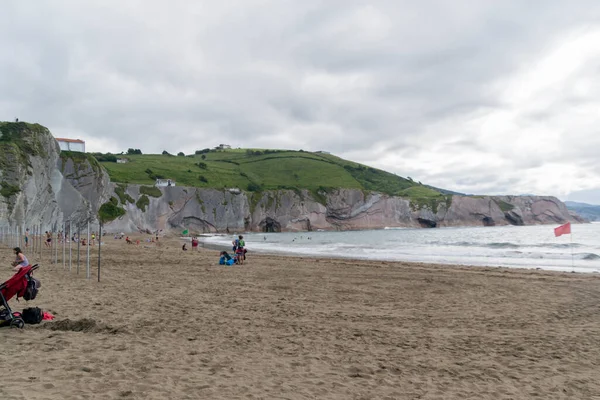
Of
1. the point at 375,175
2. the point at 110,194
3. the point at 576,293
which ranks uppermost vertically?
the point at 375,175

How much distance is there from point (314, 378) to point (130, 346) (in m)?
3.02

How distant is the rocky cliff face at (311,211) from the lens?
281ft

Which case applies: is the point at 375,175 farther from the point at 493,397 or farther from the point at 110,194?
the point at 493,397

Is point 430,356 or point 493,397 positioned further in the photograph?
point 430,356

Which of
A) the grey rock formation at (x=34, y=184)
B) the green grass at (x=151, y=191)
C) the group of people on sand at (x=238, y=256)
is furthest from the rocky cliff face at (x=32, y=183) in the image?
the green grass at (x=151, y=191)

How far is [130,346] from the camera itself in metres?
6.39

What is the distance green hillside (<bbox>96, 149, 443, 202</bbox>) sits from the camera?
344 feet

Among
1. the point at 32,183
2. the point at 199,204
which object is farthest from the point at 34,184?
the point at 199,204

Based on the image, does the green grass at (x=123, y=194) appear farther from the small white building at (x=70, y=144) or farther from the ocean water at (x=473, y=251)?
the ocean water at (x=473, y=251)

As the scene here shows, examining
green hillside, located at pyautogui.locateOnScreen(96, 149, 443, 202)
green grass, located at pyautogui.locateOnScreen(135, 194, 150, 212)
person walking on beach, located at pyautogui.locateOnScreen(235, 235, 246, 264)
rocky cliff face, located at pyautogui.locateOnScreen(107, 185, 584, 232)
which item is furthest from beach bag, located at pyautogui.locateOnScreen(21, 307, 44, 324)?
green hillside, located at pyautogui.locateOnScreen(96, 149, 443, 202)

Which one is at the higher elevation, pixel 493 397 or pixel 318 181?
pixel 318 181

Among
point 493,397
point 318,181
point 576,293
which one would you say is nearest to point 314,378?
point 493,397

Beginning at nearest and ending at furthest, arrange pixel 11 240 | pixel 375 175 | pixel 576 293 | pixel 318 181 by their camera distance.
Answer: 1. pixel 576 293
2. pixel 11 240
3. pixel 318 181
4. pixel 375 175

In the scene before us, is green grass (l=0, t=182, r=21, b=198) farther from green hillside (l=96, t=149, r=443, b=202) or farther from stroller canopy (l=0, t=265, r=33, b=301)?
green hillside (l=96, t=149, r=443, b=202)
